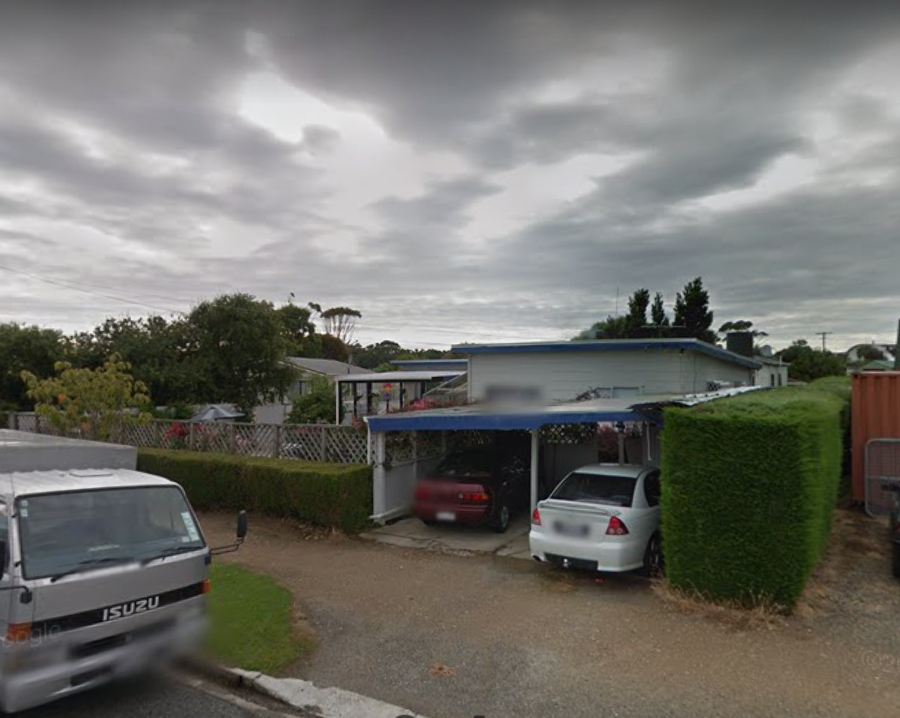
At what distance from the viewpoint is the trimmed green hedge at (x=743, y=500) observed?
5910 millimetres

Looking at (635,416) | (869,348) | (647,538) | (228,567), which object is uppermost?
(869,348)

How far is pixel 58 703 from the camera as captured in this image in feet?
14.6

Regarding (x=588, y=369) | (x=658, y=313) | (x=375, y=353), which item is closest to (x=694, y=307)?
(x=658, y=313)

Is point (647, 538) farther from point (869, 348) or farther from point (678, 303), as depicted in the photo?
point (869, 348)

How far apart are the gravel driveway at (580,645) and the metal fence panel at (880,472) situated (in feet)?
10.8

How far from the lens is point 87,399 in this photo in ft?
45.3

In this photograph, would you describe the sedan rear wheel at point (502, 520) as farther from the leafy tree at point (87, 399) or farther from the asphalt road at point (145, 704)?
the leafy tree at point (87, 399)

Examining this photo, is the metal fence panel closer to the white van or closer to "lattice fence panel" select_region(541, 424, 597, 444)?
"lattice fence panel" select_region(541, 424, 597, 444)

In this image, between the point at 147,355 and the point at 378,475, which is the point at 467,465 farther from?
the point at 147,355

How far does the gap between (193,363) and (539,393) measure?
15.8 metres

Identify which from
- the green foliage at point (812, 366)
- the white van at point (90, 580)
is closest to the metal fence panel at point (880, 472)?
the white van at point (90, 580)

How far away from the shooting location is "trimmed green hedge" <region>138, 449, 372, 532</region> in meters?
9.94

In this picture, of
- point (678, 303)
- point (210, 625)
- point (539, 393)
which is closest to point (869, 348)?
point (678, 303)

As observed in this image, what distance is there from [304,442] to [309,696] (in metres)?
7.31
